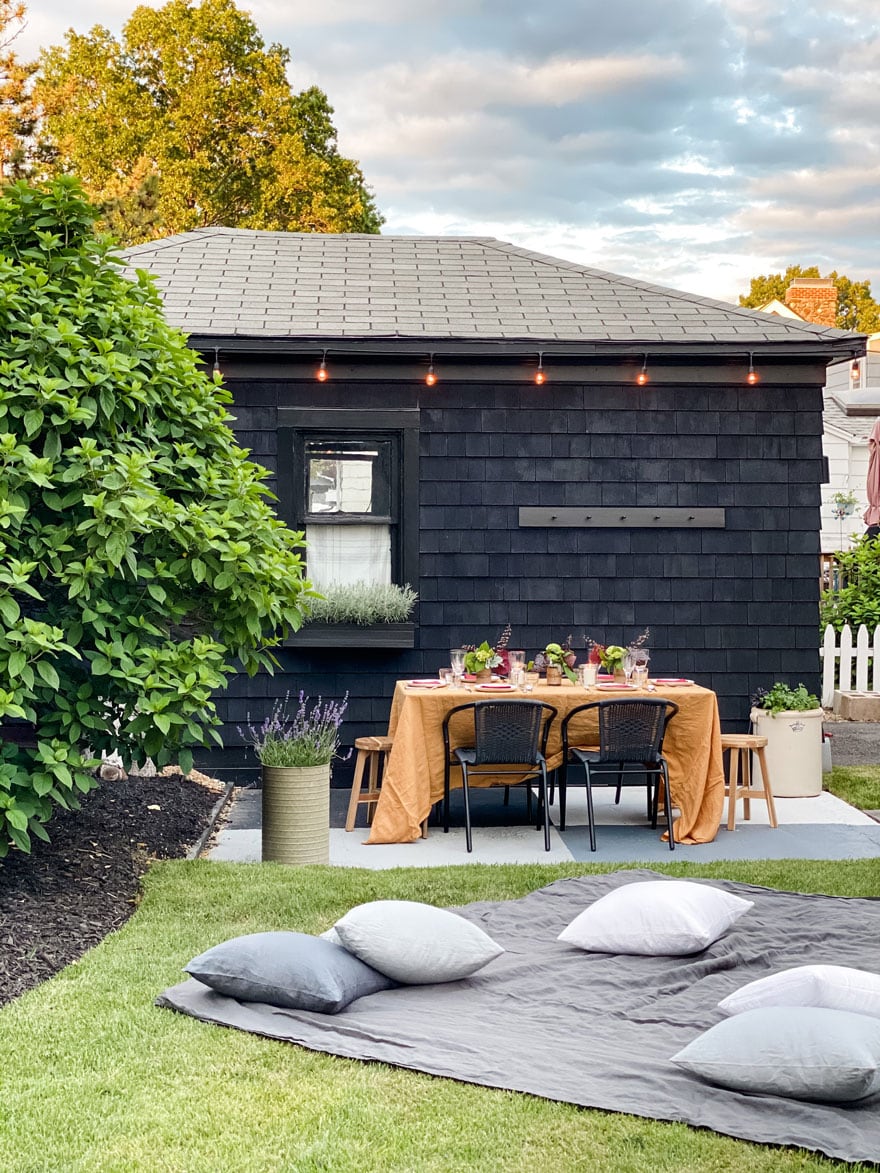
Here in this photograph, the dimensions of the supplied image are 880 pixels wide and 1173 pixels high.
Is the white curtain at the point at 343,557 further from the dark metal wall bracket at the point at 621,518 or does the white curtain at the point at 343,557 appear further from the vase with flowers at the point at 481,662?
the vase with flowers at the point at 481,662

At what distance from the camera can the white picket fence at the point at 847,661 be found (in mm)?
12398

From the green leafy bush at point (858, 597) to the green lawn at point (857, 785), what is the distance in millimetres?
3911

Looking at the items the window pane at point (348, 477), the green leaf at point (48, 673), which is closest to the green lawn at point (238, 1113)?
the green leaf at point (48, 673)

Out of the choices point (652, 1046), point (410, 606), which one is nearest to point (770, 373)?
point (410, 606)

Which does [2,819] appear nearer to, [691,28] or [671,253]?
[691,28]

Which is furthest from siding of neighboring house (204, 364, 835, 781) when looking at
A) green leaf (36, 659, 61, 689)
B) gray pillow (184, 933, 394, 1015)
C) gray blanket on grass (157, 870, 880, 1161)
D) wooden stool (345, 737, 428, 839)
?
gray pillow (184, 933, 394, 1015)

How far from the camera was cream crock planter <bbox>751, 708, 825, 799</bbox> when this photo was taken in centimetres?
809

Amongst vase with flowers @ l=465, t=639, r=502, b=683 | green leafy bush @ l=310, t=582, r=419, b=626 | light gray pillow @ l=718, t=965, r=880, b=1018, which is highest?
green leafy bush @ l=310, t=582, r=419, b=626

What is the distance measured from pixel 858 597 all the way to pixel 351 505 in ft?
23.4

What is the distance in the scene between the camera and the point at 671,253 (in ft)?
108

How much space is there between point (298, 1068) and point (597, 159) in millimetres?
20140

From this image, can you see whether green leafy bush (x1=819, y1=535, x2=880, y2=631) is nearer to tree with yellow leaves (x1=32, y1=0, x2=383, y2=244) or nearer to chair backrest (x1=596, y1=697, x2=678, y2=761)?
chair backrest (x1=596, y1=697, x2=678, y2=761)

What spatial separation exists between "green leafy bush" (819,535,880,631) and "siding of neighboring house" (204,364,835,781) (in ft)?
15.0

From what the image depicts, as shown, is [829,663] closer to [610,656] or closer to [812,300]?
[610,656]
